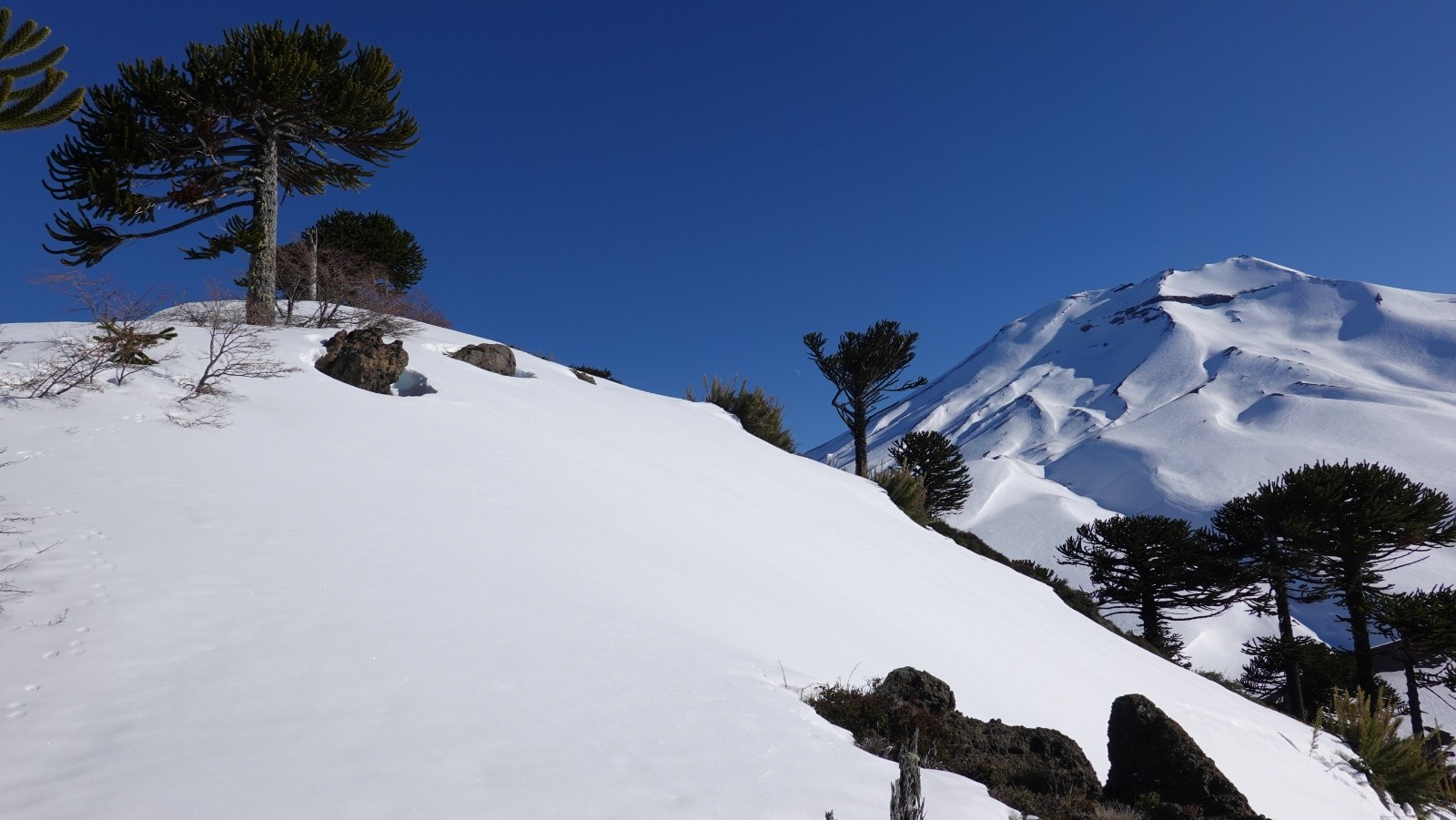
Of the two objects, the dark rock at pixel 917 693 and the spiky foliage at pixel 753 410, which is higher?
the spiky foliage at pixel 753 410

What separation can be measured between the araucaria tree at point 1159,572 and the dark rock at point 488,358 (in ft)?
56.3

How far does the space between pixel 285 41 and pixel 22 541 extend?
11734mm

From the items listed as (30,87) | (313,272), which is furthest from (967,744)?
(313,272)

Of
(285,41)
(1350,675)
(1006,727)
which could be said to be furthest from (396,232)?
(1350,675)

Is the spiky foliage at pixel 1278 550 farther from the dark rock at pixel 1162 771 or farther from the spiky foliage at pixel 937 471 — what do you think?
the dark rock at pixel 1162 771

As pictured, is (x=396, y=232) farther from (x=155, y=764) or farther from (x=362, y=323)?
(x=155, y=764)

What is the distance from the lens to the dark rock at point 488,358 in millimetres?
11586

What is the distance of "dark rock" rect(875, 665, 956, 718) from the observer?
12.2ft

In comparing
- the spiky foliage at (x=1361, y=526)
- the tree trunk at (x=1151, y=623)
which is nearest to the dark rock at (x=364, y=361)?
the tree trunk at (x=1151, y=623)

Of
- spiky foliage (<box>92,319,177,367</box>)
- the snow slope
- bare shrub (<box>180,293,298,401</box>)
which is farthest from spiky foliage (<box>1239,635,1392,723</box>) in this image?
spiky foliage (<box>92,319,177,367</box>)

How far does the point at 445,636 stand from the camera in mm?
3275

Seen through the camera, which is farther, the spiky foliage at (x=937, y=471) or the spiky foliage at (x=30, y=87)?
the spiky foliage at (x=937, y=471)

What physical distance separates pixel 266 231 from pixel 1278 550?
25240mm

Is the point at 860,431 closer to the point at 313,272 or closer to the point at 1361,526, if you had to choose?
the point at 1361,526
